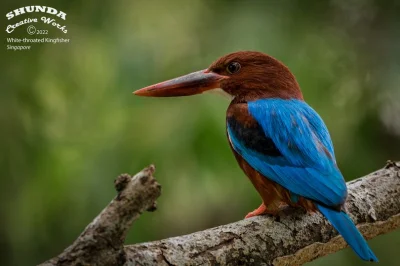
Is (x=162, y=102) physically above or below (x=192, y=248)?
above

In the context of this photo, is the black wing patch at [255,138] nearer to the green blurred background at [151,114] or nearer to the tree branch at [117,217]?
the green blurred background at [151,114]

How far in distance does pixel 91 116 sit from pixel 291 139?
131 centimetres

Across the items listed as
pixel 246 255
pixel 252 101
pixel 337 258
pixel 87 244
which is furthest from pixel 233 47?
pixel 87 244

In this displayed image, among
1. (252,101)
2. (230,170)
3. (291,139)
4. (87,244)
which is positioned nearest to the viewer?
(87,244)

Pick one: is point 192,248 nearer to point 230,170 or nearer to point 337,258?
point 230,170

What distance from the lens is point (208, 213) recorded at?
3.88m

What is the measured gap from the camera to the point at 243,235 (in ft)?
7.91

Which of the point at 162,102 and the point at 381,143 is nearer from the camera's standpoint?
the point at 162,102

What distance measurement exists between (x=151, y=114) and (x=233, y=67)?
1.91 feet

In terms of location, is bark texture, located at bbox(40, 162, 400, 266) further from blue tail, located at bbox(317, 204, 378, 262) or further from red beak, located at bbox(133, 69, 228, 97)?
red beak, located at bbox(133, 69, 228, 97)

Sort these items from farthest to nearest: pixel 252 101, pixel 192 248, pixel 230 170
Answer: pixel 230 170 < pixel 252 101 < pixel 192 248

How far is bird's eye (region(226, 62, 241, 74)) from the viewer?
3.26 meters

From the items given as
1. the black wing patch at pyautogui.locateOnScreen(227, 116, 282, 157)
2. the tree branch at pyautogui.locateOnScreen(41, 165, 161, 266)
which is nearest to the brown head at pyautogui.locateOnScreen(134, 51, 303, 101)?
the black wing patch at pyautogui.locateOnScreen(227, 116, 282, 157)

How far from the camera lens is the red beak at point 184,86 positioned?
328 centimetres
